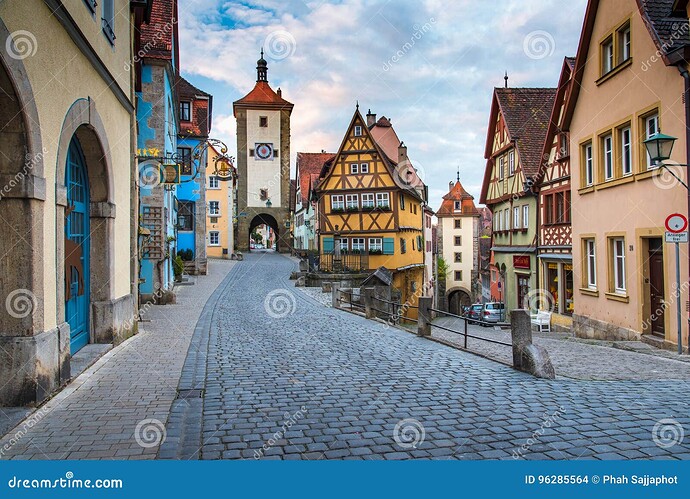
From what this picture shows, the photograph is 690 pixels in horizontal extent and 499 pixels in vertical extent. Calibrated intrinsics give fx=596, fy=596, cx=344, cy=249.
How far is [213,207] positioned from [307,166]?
1010 cm

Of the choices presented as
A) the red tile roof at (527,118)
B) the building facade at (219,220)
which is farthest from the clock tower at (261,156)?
the red tile roof at (527,118)

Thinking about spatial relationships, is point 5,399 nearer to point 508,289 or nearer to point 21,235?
point 21,235

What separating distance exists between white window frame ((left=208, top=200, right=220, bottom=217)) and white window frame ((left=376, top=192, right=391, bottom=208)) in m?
22.6

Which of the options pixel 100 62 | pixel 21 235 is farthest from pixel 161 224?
pixel 21 235

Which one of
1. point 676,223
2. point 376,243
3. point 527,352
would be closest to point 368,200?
point 376,243

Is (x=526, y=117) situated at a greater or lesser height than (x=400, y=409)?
greater

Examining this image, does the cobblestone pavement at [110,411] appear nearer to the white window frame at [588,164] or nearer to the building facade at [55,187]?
the building facade at [55,187]

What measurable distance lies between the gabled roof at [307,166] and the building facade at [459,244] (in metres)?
13.3

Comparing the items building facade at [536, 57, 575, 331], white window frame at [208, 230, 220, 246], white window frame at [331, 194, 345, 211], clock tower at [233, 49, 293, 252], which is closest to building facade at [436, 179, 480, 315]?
clock tower at [233, 49, 293, 252]

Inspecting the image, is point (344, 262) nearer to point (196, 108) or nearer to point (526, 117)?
point (196, 108)

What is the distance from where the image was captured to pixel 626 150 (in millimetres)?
15328

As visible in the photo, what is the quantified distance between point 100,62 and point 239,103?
5364cm

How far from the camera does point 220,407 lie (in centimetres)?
671

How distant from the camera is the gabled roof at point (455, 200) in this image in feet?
197
